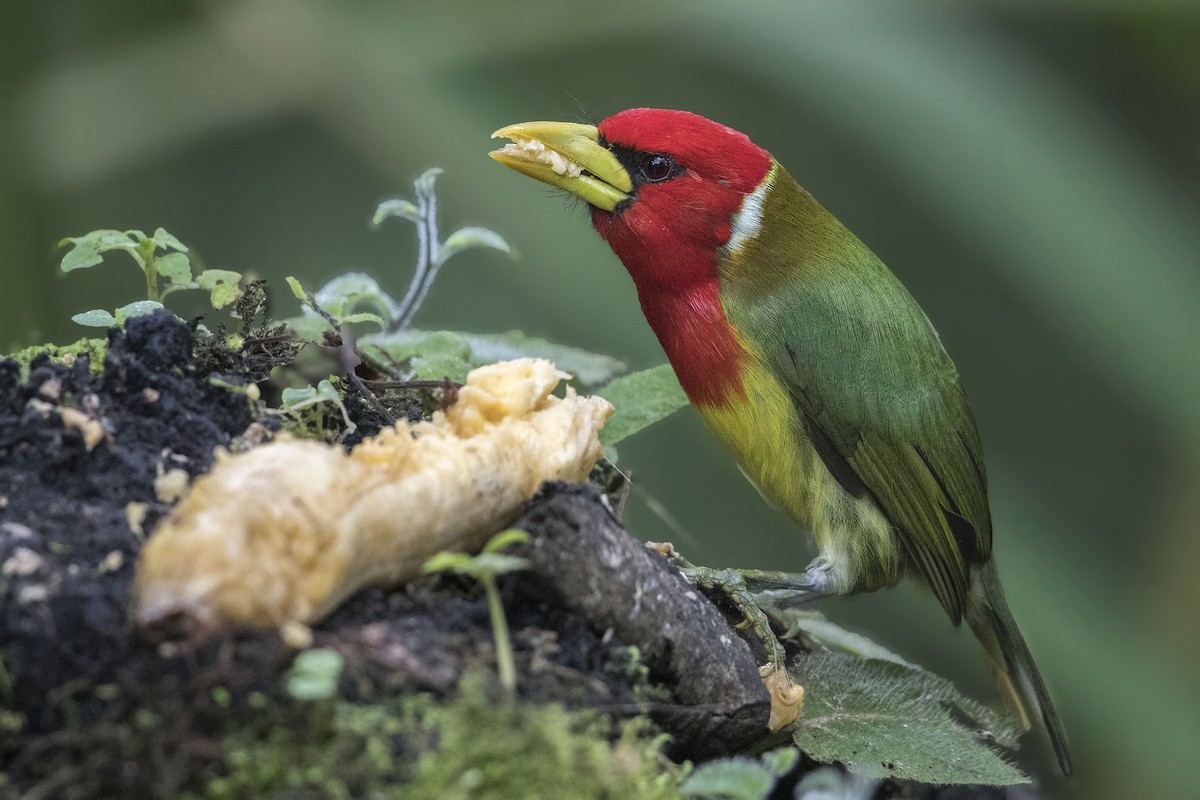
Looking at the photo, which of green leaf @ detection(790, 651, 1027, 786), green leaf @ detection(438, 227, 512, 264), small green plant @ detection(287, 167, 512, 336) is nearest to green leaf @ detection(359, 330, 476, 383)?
small green plant @ detection(287, 167, 512, 336)

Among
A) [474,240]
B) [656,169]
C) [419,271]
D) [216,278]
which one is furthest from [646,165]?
[216,278]

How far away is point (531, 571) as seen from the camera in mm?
1030

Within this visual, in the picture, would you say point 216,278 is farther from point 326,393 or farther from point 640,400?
point 640,400

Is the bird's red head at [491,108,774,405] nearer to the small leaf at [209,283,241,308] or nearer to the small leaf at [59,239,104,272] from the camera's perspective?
the small leaf at [209,283,241,308]

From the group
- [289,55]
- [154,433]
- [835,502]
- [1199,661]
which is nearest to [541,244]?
[289,55]

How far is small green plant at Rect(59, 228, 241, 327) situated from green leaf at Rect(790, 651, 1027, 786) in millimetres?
919

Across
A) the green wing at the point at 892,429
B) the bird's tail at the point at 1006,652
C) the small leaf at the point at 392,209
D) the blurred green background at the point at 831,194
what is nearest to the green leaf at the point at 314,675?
the small leaf at the point at 392,209

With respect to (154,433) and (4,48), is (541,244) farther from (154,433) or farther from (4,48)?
(154,433)

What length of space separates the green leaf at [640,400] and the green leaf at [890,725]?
0.46 metres

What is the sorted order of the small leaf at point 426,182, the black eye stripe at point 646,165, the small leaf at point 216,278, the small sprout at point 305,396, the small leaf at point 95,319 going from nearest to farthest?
the small sprout at point 305,396, the small leaf at point 95,319, the small leaf at point 216,278, the small leaf at point 426,182, the black eye stripe at point 646,165

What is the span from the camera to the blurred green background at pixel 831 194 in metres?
3.15

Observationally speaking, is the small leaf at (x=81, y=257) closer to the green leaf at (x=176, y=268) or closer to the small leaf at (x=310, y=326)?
the green leaf at (x=176, y=268)

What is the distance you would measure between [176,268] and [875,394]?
113 cm

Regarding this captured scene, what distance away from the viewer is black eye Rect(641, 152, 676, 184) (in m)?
2.00
